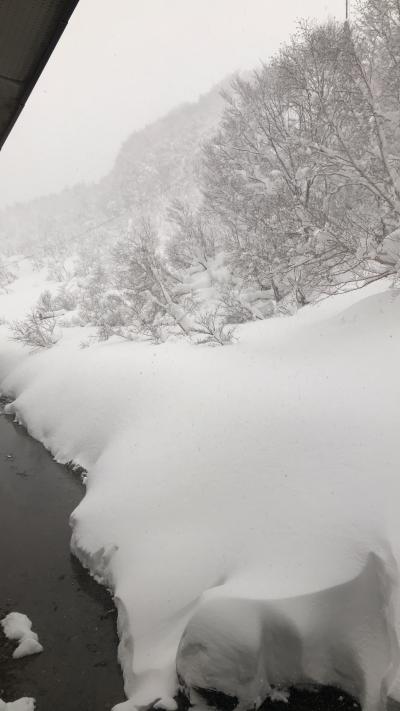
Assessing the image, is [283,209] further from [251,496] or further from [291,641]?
[291,641]

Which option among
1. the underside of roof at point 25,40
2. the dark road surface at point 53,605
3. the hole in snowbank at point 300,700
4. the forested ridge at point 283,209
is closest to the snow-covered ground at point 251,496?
the hole in snowbank at point 300,700

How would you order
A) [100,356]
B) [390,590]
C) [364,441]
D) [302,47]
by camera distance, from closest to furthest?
[390,590] → [364,441] → [302,47] → [100,356]

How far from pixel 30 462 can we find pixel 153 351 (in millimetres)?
5131

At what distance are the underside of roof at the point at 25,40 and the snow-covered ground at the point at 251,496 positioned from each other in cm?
531

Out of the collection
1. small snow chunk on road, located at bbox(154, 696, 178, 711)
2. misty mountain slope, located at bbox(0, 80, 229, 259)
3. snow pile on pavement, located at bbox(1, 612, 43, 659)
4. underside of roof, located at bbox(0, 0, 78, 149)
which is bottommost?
small snow chunk on road, located at bbox(154, 696, 178, 711)

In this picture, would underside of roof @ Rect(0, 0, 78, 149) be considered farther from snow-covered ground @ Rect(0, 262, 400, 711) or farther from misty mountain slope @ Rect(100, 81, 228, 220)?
misty mountain slope @ Rect(100, 81, 228, 220)

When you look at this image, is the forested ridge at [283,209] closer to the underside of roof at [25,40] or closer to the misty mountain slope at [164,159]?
the misty mountain slope at [164,159]

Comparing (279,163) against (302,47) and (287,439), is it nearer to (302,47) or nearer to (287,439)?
(302,47)

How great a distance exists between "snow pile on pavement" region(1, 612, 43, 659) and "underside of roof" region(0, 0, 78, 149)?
6.32 meters

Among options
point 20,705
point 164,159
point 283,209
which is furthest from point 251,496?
point 164,159

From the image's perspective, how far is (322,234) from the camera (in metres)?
8.80

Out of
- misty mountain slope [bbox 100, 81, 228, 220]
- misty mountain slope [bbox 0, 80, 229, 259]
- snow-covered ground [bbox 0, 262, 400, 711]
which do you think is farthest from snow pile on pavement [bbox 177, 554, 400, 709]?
misty mountain slope [bbox 100, 81, 228, 220]

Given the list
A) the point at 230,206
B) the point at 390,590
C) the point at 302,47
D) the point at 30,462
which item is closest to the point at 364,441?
the point at 390,590

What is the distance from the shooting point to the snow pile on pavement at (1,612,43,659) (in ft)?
18.4
